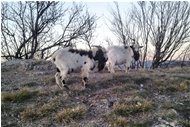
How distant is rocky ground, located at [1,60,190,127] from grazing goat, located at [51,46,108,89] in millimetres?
409

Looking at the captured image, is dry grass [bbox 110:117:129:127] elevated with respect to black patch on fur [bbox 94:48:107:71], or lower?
lower

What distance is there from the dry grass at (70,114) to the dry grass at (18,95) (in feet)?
6.14

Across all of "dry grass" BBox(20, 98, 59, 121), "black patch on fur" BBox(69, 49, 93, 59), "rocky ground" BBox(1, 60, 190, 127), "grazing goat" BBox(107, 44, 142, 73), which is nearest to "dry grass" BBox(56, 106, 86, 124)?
"rocky ground" BBox(1, 60, 190, 127)

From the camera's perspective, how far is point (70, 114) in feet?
34.3

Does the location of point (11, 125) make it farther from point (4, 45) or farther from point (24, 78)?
point (4, 45)

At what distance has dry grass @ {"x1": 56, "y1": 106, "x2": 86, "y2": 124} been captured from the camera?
10.3m

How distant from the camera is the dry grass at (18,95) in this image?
1182 cm

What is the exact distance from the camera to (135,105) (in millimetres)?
10906

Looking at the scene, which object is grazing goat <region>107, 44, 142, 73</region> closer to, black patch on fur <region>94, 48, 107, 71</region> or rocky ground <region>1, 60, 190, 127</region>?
rocky ground <region>1, 60, 190, 127</region>

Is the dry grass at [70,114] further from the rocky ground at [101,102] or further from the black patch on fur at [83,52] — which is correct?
the black patch on fur at [83,52]

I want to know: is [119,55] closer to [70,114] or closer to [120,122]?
[70,114]

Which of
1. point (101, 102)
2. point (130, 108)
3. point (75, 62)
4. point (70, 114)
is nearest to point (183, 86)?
point (130, 108)

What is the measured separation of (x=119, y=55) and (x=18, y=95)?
4.69m

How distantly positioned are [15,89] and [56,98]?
2213 mm
